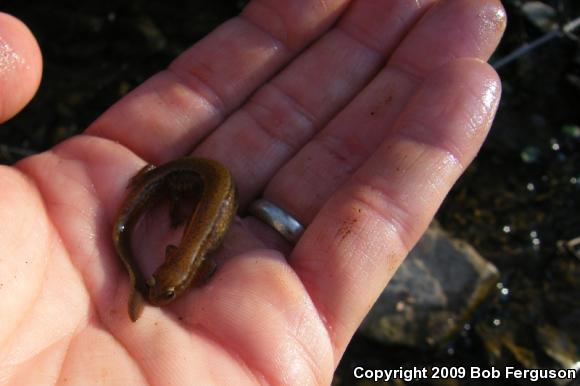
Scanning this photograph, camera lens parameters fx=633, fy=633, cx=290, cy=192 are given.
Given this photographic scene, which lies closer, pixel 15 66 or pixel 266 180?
pixel 15 66

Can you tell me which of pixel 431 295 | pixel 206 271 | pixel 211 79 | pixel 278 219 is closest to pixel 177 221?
pixel 206 271

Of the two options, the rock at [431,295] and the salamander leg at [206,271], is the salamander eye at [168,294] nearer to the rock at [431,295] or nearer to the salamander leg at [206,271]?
the salamander leg at [206,271]

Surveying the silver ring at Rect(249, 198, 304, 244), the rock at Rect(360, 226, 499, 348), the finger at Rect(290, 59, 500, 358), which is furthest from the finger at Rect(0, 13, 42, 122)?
the rock at Rect(360, 226, 499, 348)

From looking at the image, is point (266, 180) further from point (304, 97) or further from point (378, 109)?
point (378, 109)

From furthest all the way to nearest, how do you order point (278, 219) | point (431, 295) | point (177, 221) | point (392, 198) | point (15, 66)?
point (431, 295) → point (177, 221) → point (278, 219) → point (392, 198) → point (15, 66)

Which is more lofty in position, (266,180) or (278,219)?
(278,219)

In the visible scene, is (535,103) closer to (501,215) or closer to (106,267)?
(501,215)

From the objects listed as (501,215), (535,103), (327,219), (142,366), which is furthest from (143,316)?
(535,103)
